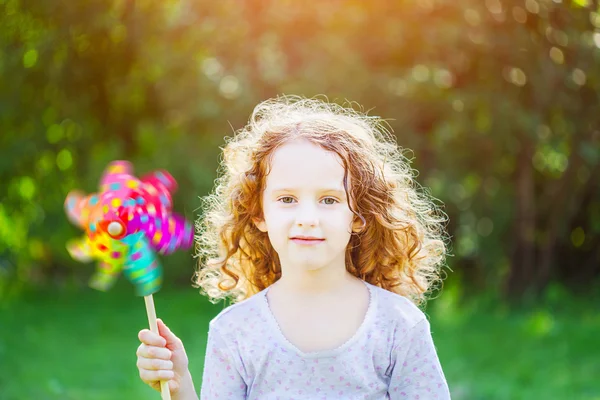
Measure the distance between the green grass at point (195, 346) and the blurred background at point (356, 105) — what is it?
4 cm

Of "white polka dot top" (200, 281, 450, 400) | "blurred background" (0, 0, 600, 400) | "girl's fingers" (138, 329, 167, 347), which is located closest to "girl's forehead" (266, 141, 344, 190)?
"white polka dot top" (200, 281, 450, 400)

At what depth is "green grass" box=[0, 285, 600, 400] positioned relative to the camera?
15.9ft

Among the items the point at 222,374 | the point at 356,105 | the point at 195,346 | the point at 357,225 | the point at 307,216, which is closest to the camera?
the point at 307,216

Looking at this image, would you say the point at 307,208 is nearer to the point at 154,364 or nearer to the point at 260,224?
the point at 260,224

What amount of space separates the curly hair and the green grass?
7.61 ft

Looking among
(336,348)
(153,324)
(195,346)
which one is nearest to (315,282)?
(336,348)

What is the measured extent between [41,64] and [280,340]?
211 inches

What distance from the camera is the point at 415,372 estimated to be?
2135mm

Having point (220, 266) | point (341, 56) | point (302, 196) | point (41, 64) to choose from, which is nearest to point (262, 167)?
point (302, 196)

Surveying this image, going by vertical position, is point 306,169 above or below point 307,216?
above

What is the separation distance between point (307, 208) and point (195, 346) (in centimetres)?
378

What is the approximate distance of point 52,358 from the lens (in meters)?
5.62

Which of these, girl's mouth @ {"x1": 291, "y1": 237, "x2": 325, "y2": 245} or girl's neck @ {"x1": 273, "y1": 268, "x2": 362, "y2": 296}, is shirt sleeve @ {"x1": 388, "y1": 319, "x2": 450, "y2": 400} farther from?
girl's mouth @ {"x1": 291, "y1": 237, "x2": 325, "y2": 245}

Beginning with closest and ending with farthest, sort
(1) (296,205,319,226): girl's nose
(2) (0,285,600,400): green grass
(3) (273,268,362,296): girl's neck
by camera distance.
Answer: (1) (296,205,319,226): girl's nose
(3) (273,268,362,296): girl's neck
(2) (0,285,600,400): green grass
